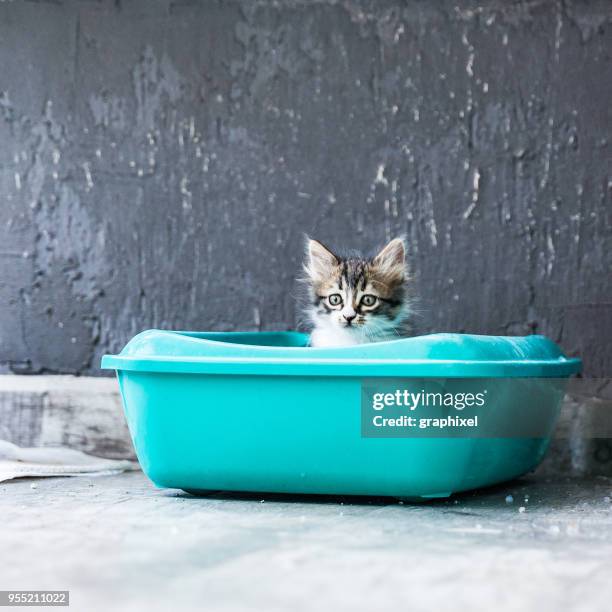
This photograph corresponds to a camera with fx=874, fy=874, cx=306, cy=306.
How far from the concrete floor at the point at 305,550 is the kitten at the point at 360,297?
18.4 inches

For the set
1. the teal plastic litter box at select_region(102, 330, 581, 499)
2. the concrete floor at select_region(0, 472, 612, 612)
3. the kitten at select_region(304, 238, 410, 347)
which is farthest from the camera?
the kitten at select_region(304, 238, 410, 347)

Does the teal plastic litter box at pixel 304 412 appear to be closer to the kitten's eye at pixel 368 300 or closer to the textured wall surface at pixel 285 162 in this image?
the kitten's eye at pixel 368 300

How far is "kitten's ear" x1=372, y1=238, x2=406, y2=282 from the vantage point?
227 centimetres

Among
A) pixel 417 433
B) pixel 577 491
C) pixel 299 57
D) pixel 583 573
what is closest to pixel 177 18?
pixel 299 57

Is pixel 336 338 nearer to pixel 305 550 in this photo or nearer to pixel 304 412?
pixel 304 412

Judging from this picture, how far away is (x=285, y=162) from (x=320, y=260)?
39cm

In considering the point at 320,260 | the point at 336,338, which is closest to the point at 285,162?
the point at 320,260

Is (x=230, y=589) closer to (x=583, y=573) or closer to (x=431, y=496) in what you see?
(x=583, y=573)

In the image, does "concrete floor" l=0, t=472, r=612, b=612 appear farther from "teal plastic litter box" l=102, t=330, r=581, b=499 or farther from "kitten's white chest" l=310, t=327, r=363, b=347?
"kitten's white chest" l=310, t=327, r=363, b=347

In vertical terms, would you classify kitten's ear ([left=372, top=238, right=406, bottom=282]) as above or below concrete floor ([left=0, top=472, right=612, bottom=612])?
above

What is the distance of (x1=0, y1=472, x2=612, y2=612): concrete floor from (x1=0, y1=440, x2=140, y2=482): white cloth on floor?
210 mm

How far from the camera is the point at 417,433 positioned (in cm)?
178

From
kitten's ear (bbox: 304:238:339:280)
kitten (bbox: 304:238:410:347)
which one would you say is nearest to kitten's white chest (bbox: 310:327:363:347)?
kitten (bbox: 304:238:410:347)

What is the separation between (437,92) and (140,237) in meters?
0.97
